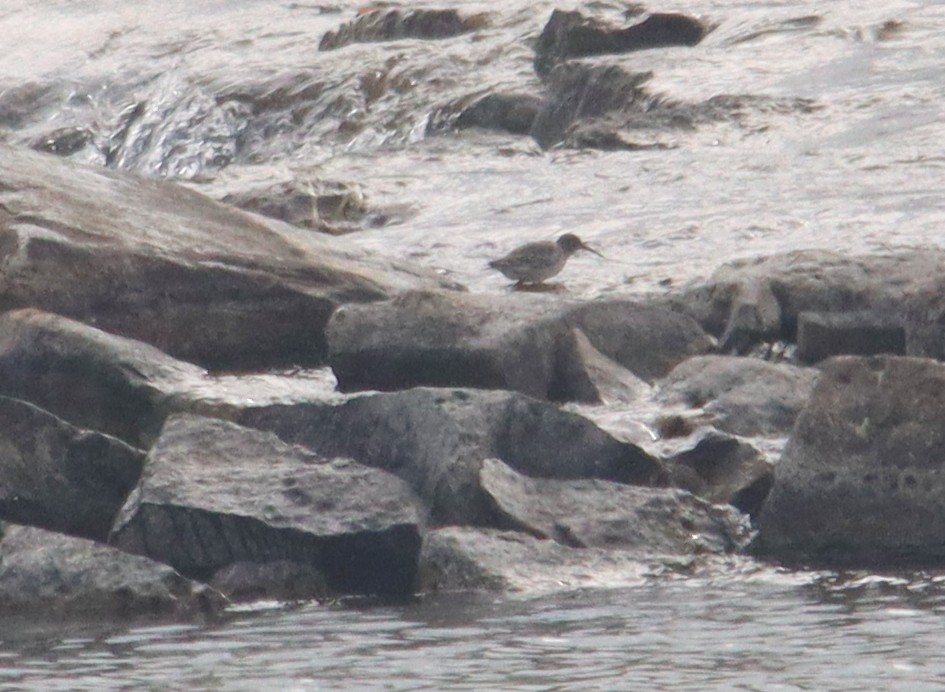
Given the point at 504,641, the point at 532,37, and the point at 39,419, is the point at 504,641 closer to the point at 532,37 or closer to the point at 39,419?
the point at 39,419

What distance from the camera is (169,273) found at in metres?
9.27

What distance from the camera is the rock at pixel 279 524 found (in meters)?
6.84

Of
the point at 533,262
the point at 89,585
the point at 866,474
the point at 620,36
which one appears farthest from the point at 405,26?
the point at 89,585

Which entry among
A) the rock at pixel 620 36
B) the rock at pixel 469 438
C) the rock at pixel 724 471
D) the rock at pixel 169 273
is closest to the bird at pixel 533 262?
the rock at pixel 169 273

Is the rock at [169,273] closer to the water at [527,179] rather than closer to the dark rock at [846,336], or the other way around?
the water at [527,179]

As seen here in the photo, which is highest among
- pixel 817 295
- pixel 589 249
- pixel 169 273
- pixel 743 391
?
pixel 169 273

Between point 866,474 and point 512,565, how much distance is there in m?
1.21

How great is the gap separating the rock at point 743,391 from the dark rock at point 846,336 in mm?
298

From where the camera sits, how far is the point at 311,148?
665 inches

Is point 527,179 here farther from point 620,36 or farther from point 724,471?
point 724,471

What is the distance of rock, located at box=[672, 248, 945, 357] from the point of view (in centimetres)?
869

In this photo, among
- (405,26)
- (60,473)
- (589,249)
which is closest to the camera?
(60,473)

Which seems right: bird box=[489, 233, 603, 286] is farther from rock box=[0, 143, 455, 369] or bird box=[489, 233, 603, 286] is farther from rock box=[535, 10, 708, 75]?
rock box=[535, 10, 708, 75]

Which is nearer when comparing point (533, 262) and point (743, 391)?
point (743, 391)
